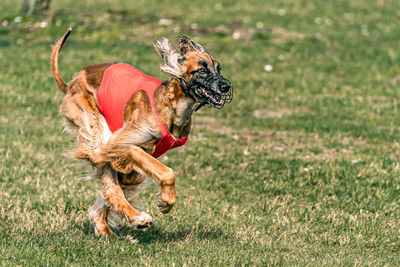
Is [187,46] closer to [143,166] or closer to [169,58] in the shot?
[169,58]

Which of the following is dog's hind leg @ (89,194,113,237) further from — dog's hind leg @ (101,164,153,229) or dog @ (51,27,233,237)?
dog's hind leg @ (101,164,153,229)

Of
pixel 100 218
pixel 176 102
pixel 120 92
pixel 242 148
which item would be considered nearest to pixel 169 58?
pixel 176 102

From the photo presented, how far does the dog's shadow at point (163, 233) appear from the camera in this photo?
5.56m

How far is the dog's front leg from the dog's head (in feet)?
2.03

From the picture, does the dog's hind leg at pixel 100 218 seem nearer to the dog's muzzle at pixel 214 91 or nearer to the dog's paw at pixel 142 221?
the dog's paw at pixel 142 221

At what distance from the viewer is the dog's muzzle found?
471 cm

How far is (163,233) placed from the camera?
571 cm

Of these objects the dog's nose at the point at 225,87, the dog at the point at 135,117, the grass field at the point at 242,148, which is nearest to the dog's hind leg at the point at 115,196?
the dog at the point at 135,117

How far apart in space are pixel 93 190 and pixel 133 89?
7.42 feet

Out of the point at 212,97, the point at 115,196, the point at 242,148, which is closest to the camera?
the point at 212,97

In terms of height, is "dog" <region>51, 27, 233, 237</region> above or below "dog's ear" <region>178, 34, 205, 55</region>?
below

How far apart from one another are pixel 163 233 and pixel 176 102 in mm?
1351

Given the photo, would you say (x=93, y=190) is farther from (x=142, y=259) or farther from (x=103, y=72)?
(x=142, y=259)

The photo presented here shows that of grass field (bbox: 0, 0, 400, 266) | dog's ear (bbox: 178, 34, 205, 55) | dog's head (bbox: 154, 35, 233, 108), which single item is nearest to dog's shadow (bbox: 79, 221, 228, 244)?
grass field (bbox: 0, 0, 400, 266)
